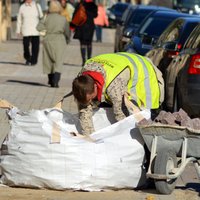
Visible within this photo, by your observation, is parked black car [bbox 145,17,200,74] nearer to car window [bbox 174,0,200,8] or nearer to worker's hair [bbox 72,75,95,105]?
worker's hair [bbox 72,75,95,105]

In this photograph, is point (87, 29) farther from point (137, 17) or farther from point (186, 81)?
point (186, 81)

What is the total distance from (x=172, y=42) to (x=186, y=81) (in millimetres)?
2786

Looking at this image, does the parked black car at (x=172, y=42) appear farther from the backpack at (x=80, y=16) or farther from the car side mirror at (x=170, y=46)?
the backpack at (x=80, y=16)

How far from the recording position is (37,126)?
8250mm

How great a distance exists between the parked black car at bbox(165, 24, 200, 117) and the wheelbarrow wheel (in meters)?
3.05

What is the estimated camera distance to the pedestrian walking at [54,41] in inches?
697

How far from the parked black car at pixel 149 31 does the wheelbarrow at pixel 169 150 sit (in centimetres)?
1005

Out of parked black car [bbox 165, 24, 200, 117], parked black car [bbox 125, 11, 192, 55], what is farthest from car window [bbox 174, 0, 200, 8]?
parked black car [bbox 165, 24, 200, 117]

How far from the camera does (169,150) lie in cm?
821

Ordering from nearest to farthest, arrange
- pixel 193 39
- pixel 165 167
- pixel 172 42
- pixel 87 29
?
pixel 165 167 → pixel 193 39 → pixel 172 42 → pixel 87 29

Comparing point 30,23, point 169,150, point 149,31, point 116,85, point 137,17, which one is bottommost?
point 137,17

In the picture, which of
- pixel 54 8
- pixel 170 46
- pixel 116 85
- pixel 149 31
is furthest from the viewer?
pixel 149 31

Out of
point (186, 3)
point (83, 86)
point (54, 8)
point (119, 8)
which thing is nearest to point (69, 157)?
point (83, 86)

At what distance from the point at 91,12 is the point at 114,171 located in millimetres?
15485
